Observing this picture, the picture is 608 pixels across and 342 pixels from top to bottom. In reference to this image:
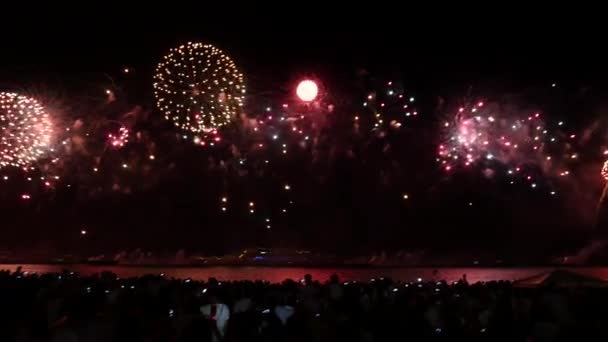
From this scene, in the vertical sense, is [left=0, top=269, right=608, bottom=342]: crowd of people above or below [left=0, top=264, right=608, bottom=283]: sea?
below

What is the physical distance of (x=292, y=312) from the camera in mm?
10039

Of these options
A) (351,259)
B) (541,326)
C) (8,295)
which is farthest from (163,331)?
(351,259)

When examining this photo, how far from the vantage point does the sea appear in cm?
2336

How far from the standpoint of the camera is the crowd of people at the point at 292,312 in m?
8.30

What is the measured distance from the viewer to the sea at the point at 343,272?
23359 mm

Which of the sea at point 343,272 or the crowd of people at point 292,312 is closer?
the crowd of people at point 292,312

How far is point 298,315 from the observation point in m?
9.22

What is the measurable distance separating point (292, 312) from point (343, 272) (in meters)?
15.6

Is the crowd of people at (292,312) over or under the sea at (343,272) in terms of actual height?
under

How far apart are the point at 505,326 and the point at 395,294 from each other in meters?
2.63

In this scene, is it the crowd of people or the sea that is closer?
the crowd of people

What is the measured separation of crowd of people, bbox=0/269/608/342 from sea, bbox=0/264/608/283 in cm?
918

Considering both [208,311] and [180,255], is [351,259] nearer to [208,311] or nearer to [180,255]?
[180,255]

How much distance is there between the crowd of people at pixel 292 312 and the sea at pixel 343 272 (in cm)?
918
